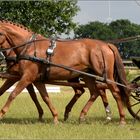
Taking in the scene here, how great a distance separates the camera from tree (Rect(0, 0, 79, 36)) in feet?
95.9

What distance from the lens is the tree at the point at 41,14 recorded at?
29219 millimetres

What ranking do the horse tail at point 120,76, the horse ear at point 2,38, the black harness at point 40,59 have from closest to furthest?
the black harness at point 40,59
the horse ear at point 2,38
the horse tail at point 120,76

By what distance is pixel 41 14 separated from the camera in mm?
30750

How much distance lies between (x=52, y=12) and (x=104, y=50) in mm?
23969

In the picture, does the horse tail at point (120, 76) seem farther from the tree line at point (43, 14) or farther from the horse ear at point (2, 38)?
the tree line at point (43, 14)

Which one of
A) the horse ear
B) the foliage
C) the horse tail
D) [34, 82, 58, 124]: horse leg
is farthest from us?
the foliage

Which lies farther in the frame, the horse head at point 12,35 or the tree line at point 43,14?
the tree line at point 43,14

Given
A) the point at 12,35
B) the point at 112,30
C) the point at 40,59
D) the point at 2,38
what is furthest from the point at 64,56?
the point at 112,30

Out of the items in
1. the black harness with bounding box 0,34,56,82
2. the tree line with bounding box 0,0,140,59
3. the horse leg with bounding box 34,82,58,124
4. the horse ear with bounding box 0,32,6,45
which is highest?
the horse ear with bounding box 0,32,6,45

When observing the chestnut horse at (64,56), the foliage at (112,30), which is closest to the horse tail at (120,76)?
the chestnut horse at (64,56)

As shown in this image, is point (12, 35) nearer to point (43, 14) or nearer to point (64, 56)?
point (64, 56)

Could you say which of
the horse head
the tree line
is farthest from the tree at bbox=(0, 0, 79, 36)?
the horse head

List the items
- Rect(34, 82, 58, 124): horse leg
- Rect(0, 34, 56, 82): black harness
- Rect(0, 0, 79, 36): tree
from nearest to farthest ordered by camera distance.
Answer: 1. Rect(0, 34, 56, 82): black harness
2. Rect(34, 82, 58, 124): horse leg
3. Rect(0, 0, 79, 36): tree

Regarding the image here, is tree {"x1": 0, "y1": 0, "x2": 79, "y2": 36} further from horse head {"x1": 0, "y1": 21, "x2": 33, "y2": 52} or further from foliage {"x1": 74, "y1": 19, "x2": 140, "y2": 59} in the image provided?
foliage {"x1": 74, "y1": 19, "x2": 140, "y2": 59}
